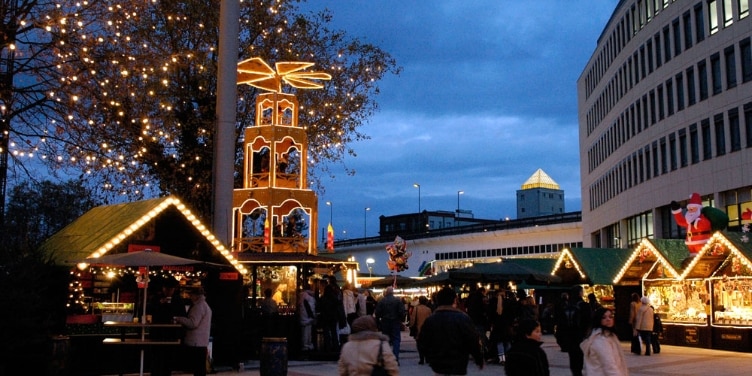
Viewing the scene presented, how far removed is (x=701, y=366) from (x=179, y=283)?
1216 cm

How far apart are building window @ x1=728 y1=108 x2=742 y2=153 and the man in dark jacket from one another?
1356 inches

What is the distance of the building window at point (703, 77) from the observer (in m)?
42.1

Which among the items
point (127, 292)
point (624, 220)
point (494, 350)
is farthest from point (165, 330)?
point (624, 220)

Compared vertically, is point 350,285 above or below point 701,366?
above

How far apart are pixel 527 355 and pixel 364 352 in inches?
59.2

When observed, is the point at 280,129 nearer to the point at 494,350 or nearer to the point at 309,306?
the point at 309,306

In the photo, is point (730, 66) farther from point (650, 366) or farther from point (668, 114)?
point (650, 366)

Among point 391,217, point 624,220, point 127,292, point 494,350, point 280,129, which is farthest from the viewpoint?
point 391,217

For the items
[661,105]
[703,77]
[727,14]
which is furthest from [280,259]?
[661,105]

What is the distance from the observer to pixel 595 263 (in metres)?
31.0

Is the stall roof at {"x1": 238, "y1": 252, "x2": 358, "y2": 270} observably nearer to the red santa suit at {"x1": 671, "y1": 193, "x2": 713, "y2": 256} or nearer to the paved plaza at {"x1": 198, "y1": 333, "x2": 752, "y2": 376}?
the paved plaza at {"x1": 198, "y1": 333, "x2": 752, "y2": 376}

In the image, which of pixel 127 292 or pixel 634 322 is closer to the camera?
pixel 127 292

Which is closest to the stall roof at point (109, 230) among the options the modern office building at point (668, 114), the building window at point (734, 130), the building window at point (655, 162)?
the building window at point (734, 130)

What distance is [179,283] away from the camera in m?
18.9
